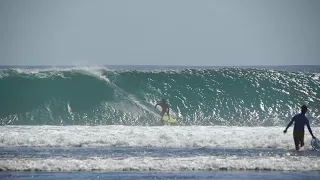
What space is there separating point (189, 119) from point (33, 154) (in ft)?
38.7

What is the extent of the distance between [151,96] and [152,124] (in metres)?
4.77

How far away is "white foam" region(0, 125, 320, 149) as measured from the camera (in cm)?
1794

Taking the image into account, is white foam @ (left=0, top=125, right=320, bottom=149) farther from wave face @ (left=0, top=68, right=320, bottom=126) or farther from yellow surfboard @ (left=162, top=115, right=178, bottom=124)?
wave face @ (left=0, top=68, right=320, bottom=126)

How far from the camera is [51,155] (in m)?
15.4

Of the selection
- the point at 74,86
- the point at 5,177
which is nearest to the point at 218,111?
the point at 74,86

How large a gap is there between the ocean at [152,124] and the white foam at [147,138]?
29mm

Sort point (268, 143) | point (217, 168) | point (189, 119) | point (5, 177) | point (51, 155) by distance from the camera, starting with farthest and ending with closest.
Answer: point (189, 119)
point (268, 143)
point (51, 155)
point (217, 168)
point (5, 177)

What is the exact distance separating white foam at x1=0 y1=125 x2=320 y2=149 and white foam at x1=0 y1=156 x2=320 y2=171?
350 centimetres

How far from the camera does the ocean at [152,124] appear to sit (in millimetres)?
13461

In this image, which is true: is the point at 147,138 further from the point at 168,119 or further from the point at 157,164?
the point at 168,119

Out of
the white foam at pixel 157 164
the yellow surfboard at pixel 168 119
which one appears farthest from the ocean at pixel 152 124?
the yellow surfboard at pixel 168 119

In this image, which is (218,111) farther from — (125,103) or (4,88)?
(4,88)

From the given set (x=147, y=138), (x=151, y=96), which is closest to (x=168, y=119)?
(x=151, y=96)

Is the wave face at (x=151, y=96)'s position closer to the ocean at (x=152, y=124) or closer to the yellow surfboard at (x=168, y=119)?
the ocean at (x=152, y=124)
